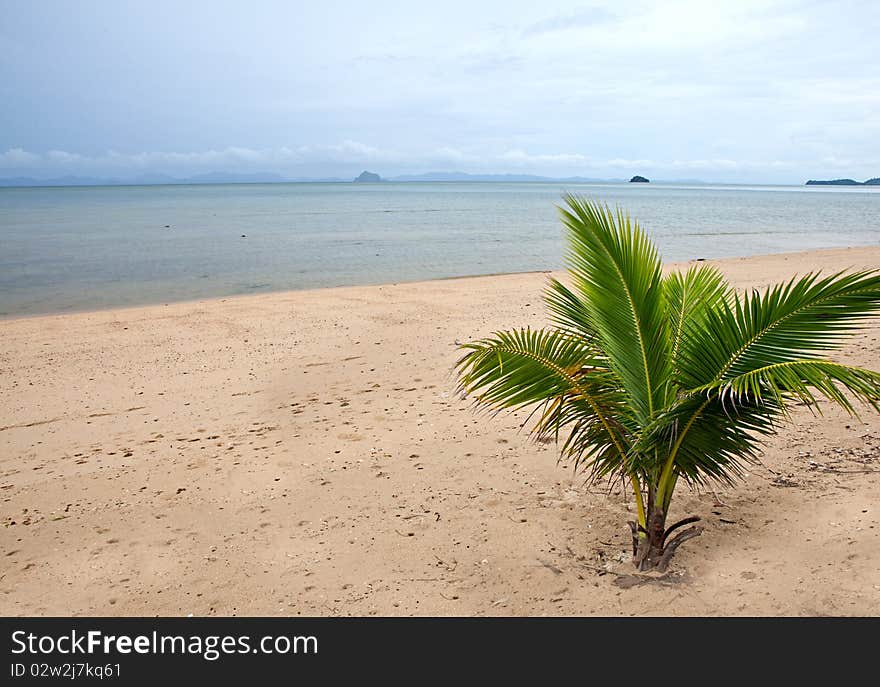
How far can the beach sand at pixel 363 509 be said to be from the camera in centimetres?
388

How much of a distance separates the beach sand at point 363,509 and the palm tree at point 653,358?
1.79ft

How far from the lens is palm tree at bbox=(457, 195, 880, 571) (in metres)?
3.31

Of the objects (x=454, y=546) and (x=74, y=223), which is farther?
(x=74, y=223)

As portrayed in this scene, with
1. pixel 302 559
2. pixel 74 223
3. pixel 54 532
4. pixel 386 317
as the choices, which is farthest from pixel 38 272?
pixel 74 223

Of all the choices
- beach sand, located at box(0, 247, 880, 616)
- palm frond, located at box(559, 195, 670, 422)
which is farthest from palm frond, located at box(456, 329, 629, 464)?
beach sand, located at box(0, 247, 880, 616)

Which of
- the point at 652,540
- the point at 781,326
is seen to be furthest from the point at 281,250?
the point at 781,326

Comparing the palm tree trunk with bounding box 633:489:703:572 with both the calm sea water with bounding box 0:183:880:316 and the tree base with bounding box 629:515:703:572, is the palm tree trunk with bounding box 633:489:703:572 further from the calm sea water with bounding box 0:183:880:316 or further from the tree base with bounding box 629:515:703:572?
the calm sea water with bounding box 0:183:880:316

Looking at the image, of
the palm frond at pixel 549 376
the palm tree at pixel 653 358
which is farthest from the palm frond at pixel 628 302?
the palm frond at pixel 549 376

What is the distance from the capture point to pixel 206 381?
28.5ft

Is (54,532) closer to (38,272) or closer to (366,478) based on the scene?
(366,478)

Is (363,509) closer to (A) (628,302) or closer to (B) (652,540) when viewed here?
(B) (652,540)

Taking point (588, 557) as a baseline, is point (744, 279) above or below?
above

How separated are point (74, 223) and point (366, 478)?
48.4 m

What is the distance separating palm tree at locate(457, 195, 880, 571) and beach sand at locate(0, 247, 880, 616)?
0.55 metres
